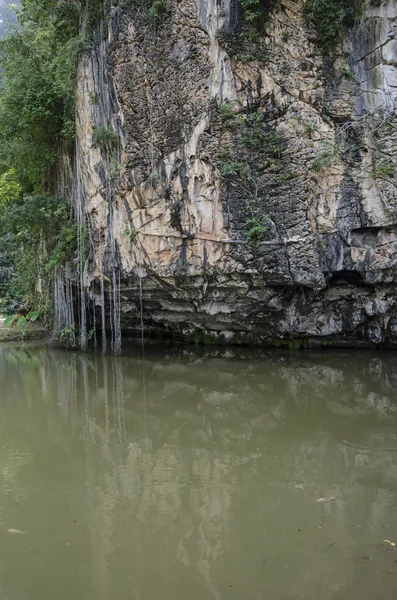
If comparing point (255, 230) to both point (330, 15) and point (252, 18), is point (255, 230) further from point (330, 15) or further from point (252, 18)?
point (330, 15)

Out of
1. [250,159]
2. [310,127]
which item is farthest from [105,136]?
[310,127]

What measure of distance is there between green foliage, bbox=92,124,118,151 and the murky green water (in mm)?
4456

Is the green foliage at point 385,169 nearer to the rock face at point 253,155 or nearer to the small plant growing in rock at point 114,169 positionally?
the rock face at point 253,155

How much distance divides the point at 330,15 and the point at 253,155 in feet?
7.85

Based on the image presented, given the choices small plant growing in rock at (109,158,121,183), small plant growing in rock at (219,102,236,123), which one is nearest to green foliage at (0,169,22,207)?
small plant growing in rock at (109,158,121,183)

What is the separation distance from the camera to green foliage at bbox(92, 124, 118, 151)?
791cm

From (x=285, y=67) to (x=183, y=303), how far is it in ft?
14.6

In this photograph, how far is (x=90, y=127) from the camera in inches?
327

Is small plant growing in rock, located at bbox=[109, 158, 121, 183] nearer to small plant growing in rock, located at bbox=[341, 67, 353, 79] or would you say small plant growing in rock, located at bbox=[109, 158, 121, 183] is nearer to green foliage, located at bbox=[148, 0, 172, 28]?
green foliage, located at bbox=[148, 0, 172, 28]

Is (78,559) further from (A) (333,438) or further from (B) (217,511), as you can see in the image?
(A) (333,438)

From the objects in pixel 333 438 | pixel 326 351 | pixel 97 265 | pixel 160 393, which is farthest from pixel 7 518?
pixel 326 351

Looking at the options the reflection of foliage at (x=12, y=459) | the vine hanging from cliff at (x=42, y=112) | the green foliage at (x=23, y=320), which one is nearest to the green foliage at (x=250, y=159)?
the vine hanging from cliff at (x=42, y=112)

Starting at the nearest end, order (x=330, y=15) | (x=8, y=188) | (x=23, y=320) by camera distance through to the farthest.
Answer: (x=330, y=15)
(x=8, y=188)
(x=23, y=320)

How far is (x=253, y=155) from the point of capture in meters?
7.21
